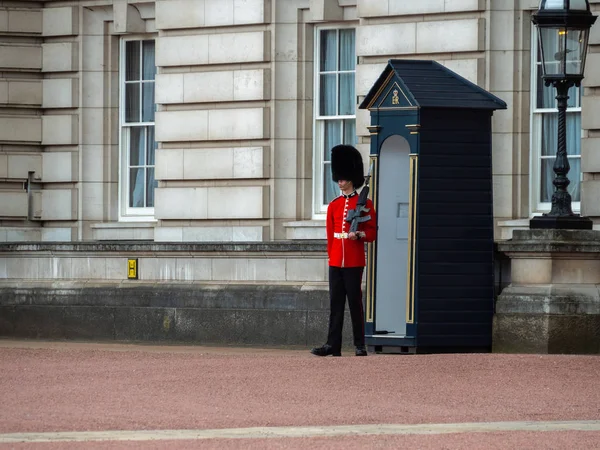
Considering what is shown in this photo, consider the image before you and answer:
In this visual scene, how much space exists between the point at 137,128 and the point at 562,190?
219 inches

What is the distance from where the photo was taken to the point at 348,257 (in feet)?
41.7

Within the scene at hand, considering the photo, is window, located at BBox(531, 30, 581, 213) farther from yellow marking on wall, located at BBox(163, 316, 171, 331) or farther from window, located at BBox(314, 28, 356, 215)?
yellow marking on wall, located at BBox(163, 316, 171, 331)

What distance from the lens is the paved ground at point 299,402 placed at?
8078 mm

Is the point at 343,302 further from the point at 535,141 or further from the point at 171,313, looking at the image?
the point at 171,313

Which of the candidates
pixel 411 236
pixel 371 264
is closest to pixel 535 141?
pixel 411 236

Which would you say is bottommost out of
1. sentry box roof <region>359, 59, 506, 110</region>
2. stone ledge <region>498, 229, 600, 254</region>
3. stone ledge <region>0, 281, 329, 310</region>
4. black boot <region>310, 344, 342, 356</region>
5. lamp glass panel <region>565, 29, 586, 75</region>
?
black boot <region>310, 344, 342, 356</region>

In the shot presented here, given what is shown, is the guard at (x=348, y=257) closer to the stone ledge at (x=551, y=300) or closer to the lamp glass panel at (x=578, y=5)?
the stone ledge at (x=551, y=300)

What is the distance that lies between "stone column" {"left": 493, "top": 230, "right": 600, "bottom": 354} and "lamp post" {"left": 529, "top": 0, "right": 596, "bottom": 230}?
14 cm

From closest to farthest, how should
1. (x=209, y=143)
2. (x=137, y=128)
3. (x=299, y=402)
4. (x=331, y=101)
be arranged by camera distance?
(x=299, y=402)
(x=331, y=101)
(x=209, y=143)
(x=137, y=128)

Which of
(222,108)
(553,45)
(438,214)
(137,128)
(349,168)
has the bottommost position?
(438,214)

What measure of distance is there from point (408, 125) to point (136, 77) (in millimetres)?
4971

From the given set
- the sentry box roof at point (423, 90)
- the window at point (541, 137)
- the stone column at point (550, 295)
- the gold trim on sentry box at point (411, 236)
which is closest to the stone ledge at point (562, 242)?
the stone column at point (550, 295)

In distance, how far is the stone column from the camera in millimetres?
12531

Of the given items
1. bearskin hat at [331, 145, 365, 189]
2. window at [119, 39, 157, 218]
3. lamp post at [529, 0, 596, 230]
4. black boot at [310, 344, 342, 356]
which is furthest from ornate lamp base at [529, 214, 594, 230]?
window at [119, 39, 157, 218]
